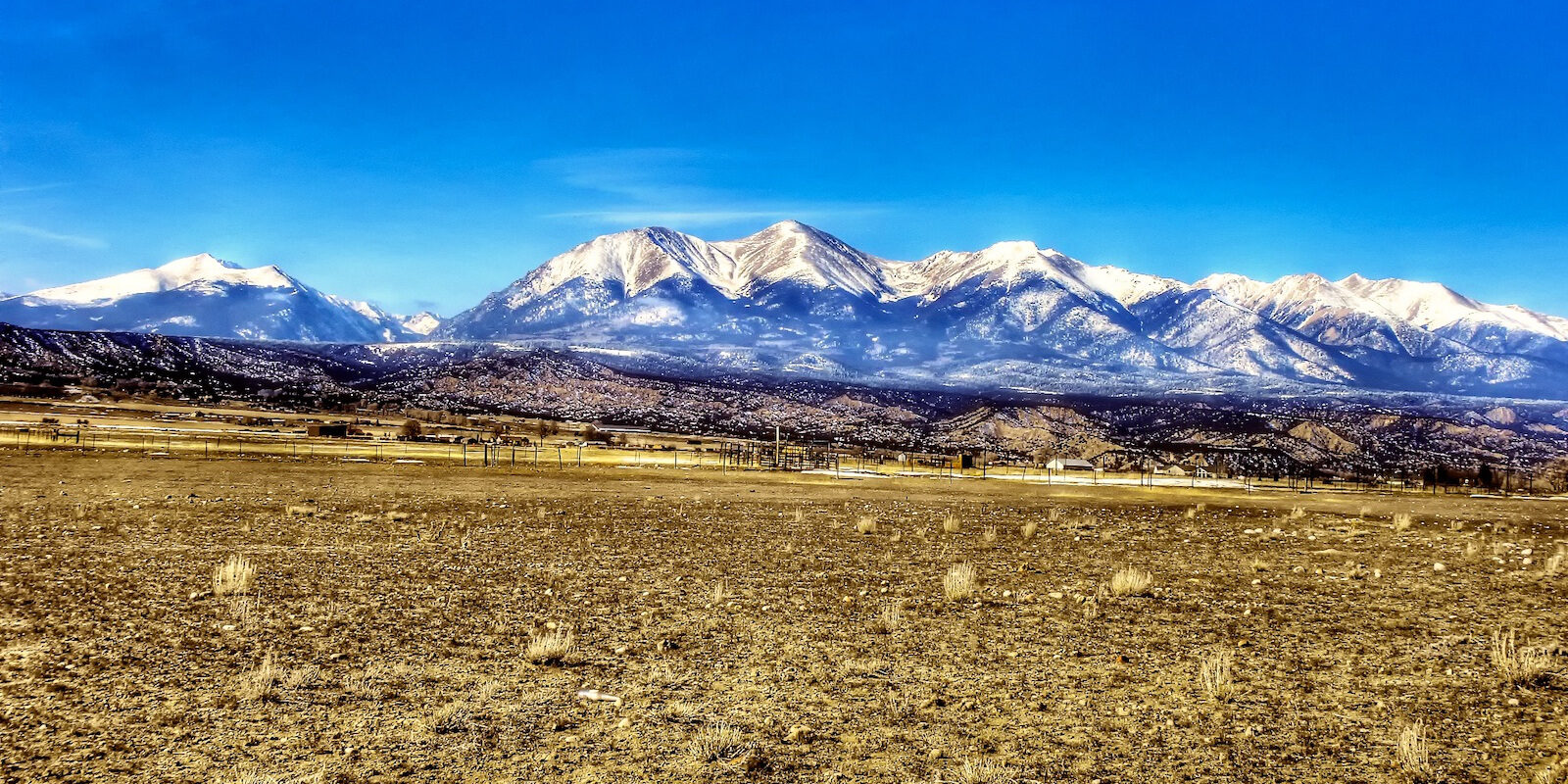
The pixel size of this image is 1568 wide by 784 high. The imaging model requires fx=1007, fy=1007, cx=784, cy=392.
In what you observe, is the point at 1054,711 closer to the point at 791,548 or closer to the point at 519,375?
the point at 791,548

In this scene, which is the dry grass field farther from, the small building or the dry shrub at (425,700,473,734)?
the small building

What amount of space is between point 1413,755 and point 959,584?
7.59m

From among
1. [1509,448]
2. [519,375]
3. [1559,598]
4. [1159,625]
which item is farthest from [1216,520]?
[519,375]

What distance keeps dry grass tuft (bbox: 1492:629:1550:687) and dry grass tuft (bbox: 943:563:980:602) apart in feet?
21.8

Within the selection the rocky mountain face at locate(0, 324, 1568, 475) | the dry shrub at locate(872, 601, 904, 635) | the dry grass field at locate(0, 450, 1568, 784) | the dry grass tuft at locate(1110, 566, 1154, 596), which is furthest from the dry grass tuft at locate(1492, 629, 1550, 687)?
the rocky mountain face at locate(0, 324, 1568, 475)

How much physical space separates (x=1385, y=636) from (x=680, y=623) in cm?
923

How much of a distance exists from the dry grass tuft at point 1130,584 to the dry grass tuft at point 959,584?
86.5 inches

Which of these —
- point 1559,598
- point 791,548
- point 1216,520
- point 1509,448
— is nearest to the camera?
point 1559,598

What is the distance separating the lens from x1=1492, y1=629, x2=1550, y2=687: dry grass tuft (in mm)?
10930

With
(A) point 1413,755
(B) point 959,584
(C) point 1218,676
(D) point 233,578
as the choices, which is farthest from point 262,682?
(A) point 1413,755

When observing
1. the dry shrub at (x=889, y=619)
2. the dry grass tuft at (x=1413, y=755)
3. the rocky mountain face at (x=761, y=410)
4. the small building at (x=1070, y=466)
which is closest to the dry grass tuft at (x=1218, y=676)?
the dry grass tuft at (x=1413, y=755)

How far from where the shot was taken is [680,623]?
13125 millimetres

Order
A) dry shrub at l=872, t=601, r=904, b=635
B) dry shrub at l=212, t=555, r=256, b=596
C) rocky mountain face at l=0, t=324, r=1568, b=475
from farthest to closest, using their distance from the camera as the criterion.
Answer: rocky mountain face at l=0, t=324, r=1568, b=475 → dry shrub at l=212, t=555, r=256, b=596 → dry shrub at l=872, t=601, r=904, b=635

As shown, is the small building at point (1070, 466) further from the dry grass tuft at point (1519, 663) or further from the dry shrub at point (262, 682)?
the dry shrub at point (262, 682)
